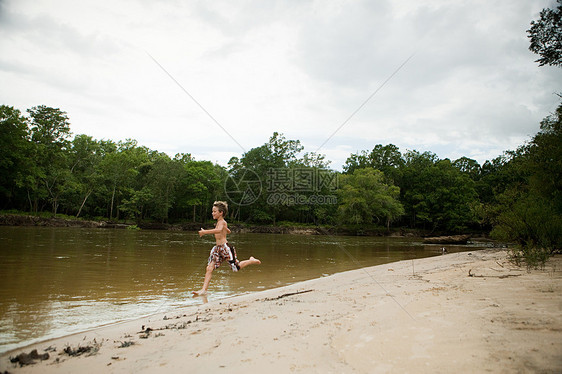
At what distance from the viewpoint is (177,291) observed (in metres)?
6.58

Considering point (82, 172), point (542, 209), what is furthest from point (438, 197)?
point (82, 172)

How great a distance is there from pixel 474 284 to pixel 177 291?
575cm

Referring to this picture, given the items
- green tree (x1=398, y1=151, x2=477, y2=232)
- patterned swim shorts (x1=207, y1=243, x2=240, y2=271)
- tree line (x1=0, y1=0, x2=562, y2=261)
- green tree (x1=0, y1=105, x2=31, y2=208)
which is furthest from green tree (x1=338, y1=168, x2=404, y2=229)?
green tree (x1=0, y1=105, x2=31, y2=208)

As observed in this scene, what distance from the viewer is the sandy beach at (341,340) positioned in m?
2.48

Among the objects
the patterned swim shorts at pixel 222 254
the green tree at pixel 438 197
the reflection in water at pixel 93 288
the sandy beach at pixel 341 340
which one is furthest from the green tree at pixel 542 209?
the green tree at pixel 438 197

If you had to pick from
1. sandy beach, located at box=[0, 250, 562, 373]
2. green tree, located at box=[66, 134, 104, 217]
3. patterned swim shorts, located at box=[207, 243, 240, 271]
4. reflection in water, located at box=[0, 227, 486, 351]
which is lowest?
reflection in water, located at box=[0, 227, 486, 351]

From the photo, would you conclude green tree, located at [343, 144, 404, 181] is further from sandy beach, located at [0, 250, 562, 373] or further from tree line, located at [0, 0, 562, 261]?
sandy beach, located at [0, 250, 562, 373]

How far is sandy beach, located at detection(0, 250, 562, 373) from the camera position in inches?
97.7

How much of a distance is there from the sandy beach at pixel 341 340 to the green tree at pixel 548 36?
9.81 meters

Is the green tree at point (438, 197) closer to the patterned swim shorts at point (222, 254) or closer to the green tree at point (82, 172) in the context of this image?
the patterned swim shorts at point (222, 254)

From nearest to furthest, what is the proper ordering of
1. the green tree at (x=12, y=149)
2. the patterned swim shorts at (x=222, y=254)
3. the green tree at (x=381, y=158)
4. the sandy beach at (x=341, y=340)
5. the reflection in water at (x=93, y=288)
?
the sandy beach at (x=341, y=340)
the reflection in water at (x=93, y=288)
the patterned swim shorts at (x=222, y=254)
the green tree at (x=12, y=149)
the green tree at (x=381, y=158)

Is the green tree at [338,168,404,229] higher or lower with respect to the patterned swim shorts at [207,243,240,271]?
higher

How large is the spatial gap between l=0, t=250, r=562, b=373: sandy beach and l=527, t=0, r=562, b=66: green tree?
9813mm

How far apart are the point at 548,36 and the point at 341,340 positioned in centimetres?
1360
